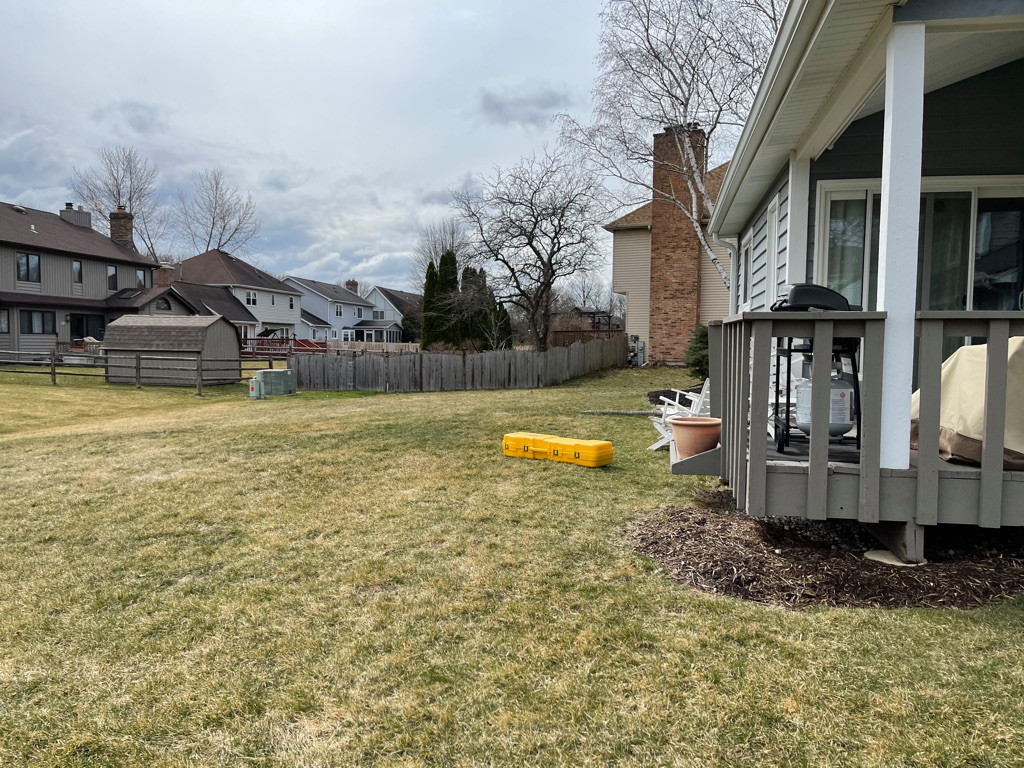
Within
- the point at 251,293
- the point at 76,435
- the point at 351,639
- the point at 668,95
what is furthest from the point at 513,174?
the point at 251,293

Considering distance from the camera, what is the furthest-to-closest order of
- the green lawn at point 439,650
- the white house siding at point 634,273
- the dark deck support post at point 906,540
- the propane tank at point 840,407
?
the white house siding at point 634,273
the propane tank at point 840,407
the dark deck support post at point 906,540
the green lawn at point 439,650

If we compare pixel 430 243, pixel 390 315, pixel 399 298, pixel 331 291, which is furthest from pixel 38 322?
pixel 399 298

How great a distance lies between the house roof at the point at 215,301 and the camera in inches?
1303

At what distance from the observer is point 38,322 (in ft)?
89.9

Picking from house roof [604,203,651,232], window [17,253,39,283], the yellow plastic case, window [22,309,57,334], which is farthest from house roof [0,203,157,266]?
the yellow plastic case

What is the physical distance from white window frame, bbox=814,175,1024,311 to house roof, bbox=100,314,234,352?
17.2 m

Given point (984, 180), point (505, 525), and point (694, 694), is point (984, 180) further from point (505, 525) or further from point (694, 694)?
point (694, 694)

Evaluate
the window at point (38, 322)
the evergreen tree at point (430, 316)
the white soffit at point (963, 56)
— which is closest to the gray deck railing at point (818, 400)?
the white soffit at point (963, 56)

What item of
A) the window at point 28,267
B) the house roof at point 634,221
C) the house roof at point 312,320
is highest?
the house roof at point 634,221

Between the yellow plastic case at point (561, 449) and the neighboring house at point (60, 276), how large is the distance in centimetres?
2782

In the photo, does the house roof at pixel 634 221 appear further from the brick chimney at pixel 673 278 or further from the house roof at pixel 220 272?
the house roof at pixel 220 272

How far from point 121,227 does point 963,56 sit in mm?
37650

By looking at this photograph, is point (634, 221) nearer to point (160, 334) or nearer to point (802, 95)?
point (160, 334)

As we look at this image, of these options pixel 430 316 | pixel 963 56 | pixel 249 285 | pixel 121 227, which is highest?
pixel 121 227
